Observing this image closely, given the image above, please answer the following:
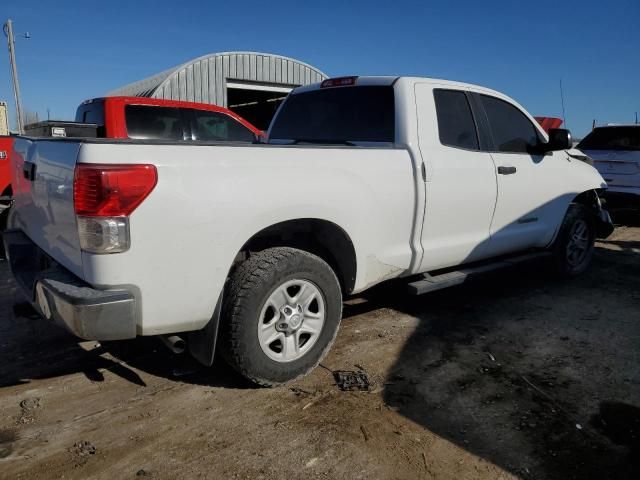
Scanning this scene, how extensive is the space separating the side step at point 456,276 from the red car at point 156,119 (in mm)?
4219

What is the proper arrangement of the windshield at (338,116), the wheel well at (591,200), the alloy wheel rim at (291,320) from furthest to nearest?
the wheel well at (591,200), the windshield at (338,116), the alloy wheel rim at (291,320)

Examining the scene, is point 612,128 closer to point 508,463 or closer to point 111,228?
point 508,463

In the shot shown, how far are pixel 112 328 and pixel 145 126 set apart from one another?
5700 millimetres

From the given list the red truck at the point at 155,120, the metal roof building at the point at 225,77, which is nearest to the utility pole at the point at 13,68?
the metal roof building at the point at 225,77

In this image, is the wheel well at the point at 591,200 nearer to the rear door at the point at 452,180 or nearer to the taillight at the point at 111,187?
the rear door at the point at 452,180

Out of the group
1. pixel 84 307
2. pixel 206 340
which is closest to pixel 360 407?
pixel 206 340

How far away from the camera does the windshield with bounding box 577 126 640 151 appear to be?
8.42m

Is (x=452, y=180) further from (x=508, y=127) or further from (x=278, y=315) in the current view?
(x=278, y=315)

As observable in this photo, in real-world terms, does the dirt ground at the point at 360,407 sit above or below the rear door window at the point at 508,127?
below

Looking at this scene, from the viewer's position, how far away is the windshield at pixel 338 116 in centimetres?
387

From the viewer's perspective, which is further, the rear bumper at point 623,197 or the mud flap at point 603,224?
the rear bumper at point 623,197

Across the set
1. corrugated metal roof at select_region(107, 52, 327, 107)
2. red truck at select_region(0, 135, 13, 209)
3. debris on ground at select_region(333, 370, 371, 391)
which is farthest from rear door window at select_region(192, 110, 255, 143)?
corrugated metal roof at select_region(107, 52, 327, 107)

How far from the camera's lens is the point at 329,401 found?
2965mm

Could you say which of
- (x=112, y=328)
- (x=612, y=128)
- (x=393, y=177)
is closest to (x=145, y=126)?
(x=393, y=177)
